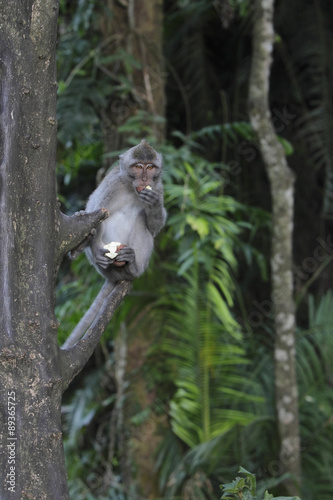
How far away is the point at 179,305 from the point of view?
4840 millimetres

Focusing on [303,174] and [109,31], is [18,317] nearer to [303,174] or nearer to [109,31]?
[109,31]

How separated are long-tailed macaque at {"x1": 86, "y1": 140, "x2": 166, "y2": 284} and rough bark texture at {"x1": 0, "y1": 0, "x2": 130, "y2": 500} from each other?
96cm

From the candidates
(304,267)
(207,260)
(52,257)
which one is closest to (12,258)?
(52,257)

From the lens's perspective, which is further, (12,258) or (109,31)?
(109,31)

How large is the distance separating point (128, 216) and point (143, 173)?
1.05 ft

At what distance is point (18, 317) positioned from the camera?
1.95 metres

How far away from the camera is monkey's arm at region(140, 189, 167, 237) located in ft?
10.0

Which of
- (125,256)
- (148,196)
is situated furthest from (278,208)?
(125,256)

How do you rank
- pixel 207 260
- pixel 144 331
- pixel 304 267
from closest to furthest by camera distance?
pixel 207 260
pixel 144 331
pixel 304 267

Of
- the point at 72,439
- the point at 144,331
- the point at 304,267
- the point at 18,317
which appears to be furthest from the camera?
the point at 304,267

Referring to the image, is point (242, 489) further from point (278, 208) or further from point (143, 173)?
point (278, 208)

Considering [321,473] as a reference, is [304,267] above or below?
above

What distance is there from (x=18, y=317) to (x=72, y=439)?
→ 363 cm

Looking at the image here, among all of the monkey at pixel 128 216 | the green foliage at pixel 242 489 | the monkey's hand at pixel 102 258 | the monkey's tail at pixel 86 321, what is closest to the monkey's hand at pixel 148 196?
the monkey at pixel 128 216
